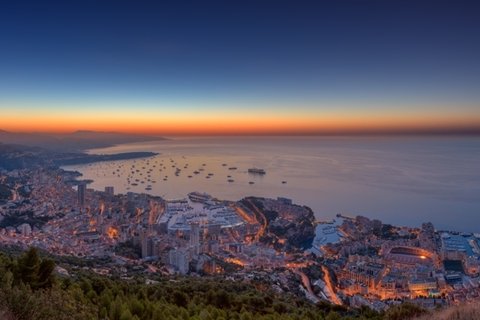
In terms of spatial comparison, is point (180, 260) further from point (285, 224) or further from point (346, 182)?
point (346, 182)

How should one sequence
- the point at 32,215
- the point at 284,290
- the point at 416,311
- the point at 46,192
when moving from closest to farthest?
1. the point at 416,311
2. the point at 284,290
3. the point at 32,215
4. the point at 46,192

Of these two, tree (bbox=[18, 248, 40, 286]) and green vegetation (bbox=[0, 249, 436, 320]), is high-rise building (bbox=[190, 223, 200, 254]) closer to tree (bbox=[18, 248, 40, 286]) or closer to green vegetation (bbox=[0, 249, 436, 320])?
green vegetation (bbox=[0, 249, 436, 320])

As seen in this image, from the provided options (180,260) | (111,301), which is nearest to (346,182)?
(180,260)

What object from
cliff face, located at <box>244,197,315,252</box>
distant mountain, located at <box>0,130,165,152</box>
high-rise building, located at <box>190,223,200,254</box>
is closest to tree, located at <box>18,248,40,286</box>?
high-rise building, located at <box>190,223,200,254</box>

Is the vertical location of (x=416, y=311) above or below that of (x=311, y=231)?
above

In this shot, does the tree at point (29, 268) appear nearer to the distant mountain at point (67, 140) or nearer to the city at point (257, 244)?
the city at point (257, 244)

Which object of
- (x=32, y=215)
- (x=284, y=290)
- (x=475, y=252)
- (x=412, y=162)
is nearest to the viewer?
(x=284, y=290)

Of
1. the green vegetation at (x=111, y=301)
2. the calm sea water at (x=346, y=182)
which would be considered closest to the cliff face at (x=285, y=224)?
the calm sea water at (x=346, y=182)

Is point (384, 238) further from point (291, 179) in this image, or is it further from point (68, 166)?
point (68, 166)

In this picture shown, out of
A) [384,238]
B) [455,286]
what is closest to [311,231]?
[384,238]
